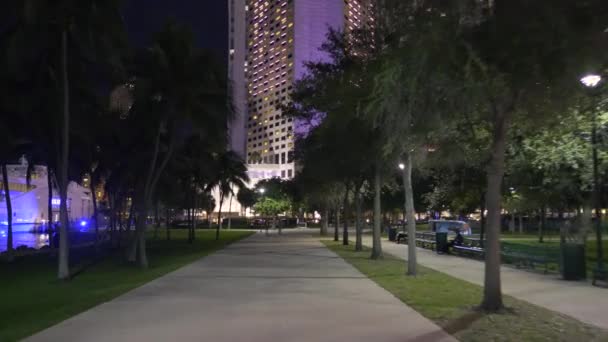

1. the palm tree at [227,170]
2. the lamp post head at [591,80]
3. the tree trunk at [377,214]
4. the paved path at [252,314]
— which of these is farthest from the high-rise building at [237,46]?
the lamp post head at [591,80]

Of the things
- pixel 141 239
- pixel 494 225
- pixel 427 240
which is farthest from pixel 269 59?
pixel 494 225

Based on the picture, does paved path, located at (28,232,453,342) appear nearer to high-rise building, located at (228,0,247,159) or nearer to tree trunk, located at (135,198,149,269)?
tree trunk, located at (135,198,149,269)

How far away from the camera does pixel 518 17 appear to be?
27.9 feet

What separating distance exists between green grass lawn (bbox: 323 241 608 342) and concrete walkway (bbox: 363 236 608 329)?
0.44 m

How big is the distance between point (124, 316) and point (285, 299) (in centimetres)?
344

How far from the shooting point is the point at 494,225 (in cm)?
1034

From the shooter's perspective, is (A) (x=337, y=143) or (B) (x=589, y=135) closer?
(B) (x=589, y=135)

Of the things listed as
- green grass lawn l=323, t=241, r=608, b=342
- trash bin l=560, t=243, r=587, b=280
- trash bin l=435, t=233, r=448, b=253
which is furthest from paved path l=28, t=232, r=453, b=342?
trash bin l=435, t=233, r=448, b=253

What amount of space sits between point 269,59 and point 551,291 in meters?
134

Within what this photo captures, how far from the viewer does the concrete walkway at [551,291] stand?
10.4 m

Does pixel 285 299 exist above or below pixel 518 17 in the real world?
below

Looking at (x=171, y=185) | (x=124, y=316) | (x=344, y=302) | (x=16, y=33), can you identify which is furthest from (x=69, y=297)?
(x=171, y=185)

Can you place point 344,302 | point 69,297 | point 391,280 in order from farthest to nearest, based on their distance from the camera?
point 391,280 → point 69,297 → point 344,302

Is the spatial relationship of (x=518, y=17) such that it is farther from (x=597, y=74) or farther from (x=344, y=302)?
(x=344, y=302)
